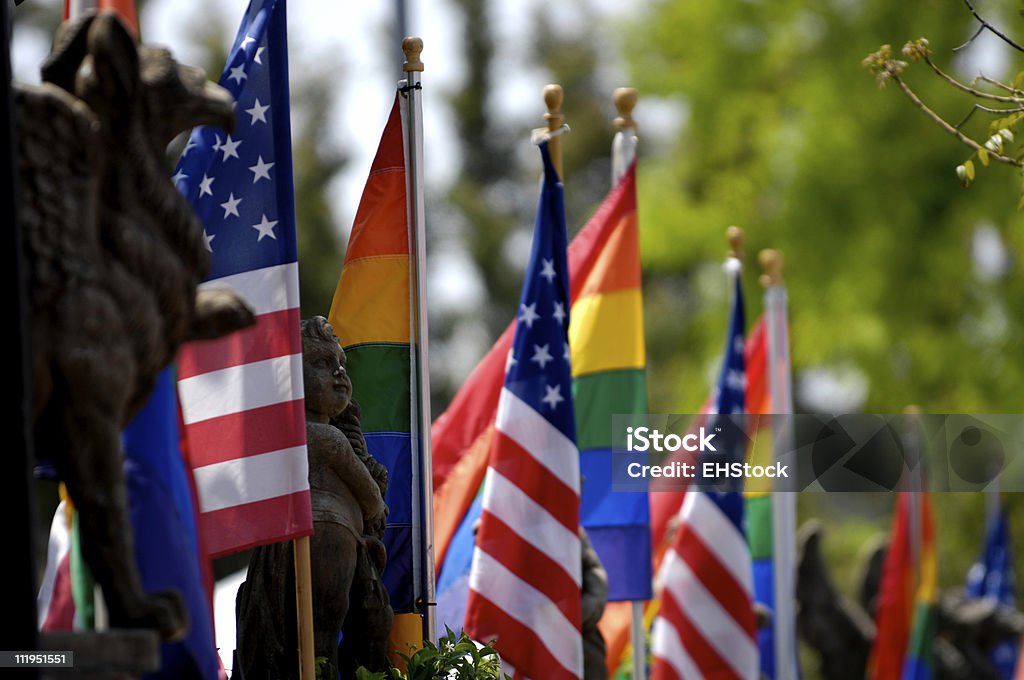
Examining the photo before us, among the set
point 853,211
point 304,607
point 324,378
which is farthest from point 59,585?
point 853,211

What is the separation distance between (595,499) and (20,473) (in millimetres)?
8114

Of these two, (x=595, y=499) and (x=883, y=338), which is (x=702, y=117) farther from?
(x=595, y=499)

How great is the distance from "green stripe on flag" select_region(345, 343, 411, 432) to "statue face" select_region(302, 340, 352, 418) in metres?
1.43

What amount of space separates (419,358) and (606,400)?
2.72 m

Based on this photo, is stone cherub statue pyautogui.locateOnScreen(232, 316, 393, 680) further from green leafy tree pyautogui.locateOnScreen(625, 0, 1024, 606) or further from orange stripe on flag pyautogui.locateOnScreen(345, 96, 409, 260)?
green leafy tree pyautogui.locateOnScreen(625, 0, 1024, 606)

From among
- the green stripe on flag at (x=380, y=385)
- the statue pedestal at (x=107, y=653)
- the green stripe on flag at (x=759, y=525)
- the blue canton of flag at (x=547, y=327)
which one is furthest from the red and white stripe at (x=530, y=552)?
the green stripe on flag at (x=759, y=525)

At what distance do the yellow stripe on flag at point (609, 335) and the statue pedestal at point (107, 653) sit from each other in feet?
26.3

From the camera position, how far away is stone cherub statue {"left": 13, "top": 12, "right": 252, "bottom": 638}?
5379 mm

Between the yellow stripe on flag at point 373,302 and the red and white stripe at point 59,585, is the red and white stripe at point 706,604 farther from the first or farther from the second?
the red and white stripe at point 59,585

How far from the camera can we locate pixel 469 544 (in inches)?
493

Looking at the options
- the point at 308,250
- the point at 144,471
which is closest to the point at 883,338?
the point at 308,250

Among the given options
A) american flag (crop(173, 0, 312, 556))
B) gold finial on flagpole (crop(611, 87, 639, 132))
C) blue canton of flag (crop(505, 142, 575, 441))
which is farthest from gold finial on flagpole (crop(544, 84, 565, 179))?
american flag (crop(173, 0, 312, 556))

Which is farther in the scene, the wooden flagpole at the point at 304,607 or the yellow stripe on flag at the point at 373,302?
the yellow stripe on flag at the point at 373,302

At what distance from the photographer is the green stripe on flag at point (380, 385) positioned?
418 inches
